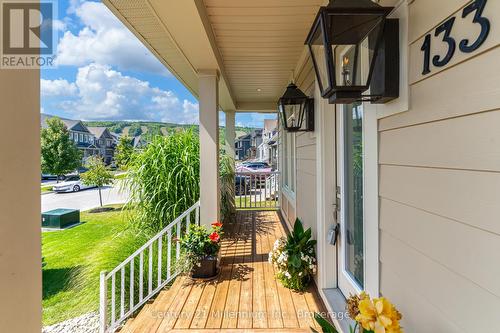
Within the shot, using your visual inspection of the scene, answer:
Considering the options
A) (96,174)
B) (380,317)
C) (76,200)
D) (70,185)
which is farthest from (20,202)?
(70,185)

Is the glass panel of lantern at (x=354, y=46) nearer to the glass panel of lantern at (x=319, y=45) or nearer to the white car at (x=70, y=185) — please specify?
the glass panel of lantern at (x=319, y=45)

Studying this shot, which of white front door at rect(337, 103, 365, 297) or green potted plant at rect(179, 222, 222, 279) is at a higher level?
white front door at rect(337, 103, 365, 297)

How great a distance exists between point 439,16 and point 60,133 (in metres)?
15.4

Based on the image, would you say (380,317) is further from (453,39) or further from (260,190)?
(260,190)

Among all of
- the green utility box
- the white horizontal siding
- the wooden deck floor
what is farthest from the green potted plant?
the green utility box

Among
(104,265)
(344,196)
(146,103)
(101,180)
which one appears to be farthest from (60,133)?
(146,103)

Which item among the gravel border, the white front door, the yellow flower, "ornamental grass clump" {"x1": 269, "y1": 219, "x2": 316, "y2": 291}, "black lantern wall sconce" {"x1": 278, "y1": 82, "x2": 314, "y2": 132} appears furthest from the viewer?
the gravel border

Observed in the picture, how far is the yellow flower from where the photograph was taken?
2.90 ft

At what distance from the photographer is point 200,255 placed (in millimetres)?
2859

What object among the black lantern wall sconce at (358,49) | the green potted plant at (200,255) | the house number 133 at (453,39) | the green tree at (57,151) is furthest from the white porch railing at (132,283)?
the green tree at (57,151)

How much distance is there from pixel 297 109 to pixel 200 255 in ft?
6.24

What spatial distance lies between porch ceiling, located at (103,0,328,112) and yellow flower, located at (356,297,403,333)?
2.03 meters

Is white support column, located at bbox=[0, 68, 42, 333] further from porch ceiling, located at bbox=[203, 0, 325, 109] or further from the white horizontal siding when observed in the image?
porch ceiling, located at bbox=[203, 0, 325, 109]

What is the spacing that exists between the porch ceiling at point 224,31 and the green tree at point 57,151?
37.4 feet
